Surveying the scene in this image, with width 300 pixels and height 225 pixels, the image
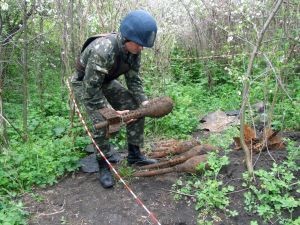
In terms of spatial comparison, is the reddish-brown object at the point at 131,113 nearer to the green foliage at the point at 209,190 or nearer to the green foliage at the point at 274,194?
the green foliage at the point at 209,190

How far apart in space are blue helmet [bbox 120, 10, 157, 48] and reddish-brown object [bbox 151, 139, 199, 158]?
1.52 meters

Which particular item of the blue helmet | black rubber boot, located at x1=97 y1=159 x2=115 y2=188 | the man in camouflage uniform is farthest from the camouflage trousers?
the blue helmet

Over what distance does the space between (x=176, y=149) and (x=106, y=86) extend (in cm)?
118

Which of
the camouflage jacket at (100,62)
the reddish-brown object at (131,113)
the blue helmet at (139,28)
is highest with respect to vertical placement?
the blue helmet at (139,28)

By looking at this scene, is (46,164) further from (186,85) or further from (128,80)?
(186,85)

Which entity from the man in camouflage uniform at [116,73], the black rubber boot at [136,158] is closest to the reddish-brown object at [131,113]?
the man in camouflage uniform at [116,73]

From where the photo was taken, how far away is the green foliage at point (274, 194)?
349 centimetres

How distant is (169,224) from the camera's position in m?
3.56

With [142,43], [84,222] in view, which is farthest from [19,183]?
[142,43]

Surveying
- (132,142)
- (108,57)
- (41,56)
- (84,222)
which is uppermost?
(108,57)

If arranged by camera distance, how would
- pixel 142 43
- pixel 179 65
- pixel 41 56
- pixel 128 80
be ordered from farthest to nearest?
pixel 179 65, pixel 41 56, pixel 128 80, pixel 142 43

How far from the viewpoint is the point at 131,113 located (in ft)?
13.2

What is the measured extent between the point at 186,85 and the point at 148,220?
4.80 m

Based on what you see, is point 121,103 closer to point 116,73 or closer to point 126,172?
point 116,73
